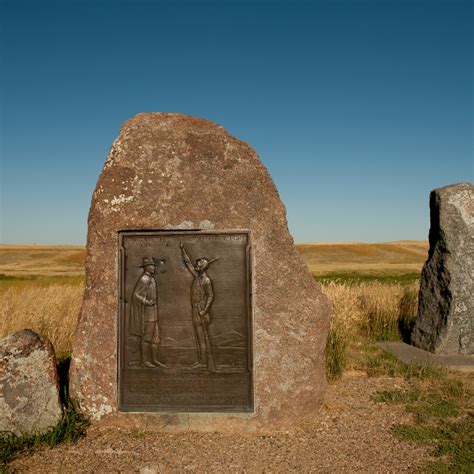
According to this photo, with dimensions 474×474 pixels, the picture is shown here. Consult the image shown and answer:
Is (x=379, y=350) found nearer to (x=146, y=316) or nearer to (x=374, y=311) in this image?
(x=374, y=311)

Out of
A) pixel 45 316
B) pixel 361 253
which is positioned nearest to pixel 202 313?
pixel 45 316

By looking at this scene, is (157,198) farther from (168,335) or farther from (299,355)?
(299,355)

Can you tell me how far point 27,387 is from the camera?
4.41 meters

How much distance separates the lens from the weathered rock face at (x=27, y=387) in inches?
171

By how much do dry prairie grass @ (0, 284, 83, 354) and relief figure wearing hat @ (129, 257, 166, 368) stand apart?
370 cm

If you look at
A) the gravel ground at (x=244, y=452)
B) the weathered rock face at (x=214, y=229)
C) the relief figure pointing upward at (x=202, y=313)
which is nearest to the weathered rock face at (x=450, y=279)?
the gravel ground at (x=244, y=452)

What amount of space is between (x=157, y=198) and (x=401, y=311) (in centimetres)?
680

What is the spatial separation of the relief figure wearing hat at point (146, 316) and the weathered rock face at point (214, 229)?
0.21m

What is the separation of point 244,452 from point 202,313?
125 cm

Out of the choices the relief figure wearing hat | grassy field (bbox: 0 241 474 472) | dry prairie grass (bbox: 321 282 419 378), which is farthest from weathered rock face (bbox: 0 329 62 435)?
dry prairie grass (bbox: 321 282 419 378)

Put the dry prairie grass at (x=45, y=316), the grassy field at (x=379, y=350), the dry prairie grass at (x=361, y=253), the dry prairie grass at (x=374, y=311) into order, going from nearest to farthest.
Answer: the grassy field at (x=379, y=350)
the dry prairie grass at (x=45, y=316)
the dry prairie grass at (x=374, y=311)
the dry prairie grass at (x=361, y=253)

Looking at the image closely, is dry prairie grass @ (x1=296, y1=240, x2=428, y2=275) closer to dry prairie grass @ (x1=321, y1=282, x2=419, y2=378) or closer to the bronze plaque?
dry prairie grass @ (x1=321, y1=282, x2=419, y2=378)

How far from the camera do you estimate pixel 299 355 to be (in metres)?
4.71

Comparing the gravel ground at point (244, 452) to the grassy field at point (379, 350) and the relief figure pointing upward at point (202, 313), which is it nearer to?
the grassy field at point (379, 350)
